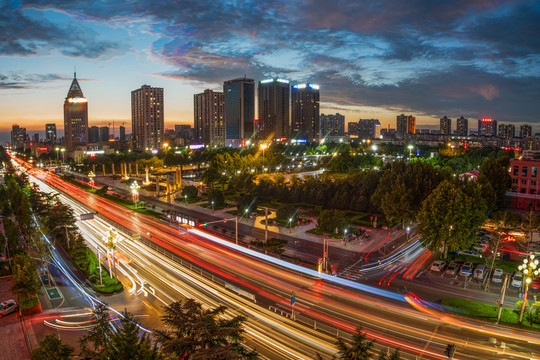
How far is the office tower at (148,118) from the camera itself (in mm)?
154500

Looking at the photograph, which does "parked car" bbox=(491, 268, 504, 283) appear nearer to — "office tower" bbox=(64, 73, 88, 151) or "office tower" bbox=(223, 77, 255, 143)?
"office tower" bbox=(223, 77, 255, 143)

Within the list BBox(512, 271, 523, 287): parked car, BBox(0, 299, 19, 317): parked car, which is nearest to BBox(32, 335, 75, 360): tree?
BBox(0, 299, 19, 317): parked car

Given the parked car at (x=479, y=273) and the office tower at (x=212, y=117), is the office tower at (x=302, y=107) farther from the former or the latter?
the parked car at (x=479, y=273)

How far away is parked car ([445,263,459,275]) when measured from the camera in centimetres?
2352

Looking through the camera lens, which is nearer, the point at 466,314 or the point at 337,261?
the point at 466,314

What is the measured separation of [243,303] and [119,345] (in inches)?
362

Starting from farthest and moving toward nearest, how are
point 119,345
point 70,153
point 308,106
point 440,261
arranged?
1. point 308,106
2. point 70,153
3. point 440,261
4. point 119,345

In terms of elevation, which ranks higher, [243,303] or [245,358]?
[245,358]

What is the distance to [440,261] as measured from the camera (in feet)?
81.4

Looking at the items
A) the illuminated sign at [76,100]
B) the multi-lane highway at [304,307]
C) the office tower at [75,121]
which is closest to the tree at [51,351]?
the multi-lane highway at [304,307]

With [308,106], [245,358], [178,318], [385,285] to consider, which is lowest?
[385,285]

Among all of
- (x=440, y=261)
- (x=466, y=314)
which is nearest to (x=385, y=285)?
(x=466, y=314)

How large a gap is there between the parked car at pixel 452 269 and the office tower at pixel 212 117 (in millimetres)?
152037

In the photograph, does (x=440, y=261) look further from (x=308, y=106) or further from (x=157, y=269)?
(x=308, y=106)
